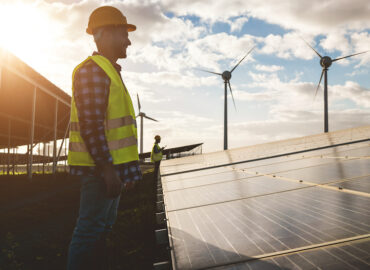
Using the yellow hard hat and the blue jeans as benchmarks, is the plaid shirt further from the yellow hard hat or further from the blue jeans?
the yellow hard hat

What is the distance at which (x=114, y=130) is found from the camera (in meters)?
2.56

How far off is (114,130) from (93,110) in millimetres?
253

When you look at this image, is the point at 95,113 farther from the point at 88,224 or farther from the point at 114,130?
the point at 88,224

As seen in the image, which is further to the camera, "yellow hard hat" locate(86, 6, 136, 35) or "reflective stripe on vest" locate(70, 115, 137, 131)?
"yellow hard hat" locate(86, 6, 136, 35)

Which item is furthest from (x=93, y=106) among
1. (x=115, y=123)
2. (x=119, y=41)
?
(x=119, y=41)

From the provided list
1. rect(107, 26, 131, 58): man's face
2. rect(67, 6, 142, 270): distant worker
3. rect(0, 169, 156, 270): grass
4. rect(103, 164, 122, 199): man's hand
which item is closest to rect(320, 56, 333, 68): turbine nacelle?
rect(0, 169, 156, 270): grass

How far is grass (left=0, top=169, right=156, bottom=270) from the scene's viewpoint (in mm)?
5156

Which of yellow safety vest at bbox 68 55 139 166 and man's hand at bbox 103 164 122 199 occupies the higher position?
yellow safety vest at bbox 68 55 139 166

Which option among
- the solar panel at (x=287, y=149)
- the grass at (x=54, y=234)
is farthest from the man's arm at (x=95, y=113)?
the solar panel at (x=287, y=149)

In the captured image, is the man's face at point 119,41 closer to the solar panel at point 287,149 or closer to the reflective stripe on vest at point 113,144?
the reflective stripe on vest at point 113,144

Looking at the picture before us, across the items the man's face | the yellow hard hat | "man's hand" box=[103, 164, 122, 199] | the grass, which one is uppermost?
the yellow hard hat

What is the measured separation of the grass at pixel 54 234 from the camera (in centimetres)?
516

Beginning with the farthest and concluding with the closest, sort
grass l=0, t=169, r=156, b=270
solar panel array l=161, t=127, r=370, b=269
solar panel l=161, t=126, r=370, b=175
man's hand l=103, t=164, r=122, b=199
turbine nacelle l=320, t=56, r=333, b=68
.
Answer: turbine nacelle l=320, t=56, r=333, b=68, solar panel l=161, t=126, r=370, b=175, grass l=0, t=169, r=156, b=270, man's hand l=103, t=164, r=122, b=199, solar panel array l=161, t=127, r=370, b=269

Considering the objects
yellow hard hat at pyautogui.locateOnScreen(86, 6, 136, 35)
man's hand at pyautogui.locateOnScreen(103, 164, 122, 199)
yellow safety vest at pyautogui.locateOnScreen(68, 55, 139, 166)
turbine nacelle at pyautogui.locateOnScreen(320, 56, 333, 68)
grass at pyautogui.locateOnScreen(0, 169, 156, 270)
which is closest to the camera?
man's hand at pyautogui.locateOnScreen(103, 164, 122, 199)
